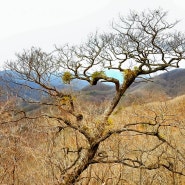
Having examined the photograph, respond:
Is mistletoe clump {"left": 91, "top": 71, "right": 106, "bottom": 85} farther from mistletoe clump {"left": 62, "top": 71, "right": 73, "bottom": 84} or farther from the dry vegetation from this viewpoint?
the dry vegetation

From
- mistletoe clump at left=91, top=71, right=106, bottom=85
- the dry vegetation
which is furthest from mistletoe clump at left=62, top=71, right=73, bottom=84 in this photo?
the dry vegetation

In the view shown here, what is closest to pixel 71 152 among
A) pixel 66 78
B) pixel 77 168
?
pixel 66 78

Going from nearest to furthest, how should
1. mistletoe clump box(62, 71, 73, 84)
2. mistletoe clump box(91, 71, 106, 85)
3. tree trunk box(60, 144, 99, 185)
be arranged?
tree trunk box(60, 144, 99, 185), mistletoe clump box(91, 71, 106, 85), mistletoe clump box(62, 71, 73, 84)

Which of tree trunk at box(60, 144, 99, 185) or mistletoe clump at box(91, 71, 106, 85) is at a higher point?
mistletoe clump at box(91, 71, 106, 85)

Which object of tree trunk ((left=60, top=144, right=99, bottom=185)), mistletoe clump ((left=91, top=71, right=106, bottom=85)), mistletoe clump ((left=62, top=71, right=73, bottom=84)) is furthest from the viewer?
mistletoe clump ((left=62, top=71, right=73, bottom=84))

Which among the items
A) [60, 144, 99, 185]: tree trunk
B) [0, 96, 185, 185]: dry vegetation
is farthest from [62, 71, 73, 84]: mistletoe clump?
[60, 144, 99, 185]: tree trunk

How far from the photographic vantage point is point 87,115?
891cm

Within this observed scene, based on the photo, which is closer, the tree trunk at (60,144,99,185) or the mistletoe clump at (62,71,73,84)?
the tree trunk at (60,144,99,185)

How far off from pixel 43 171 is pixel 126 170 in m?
3.99

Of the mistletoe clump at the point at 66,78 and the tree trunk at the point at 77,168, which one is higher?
the mistletoe clump at the point at 66,78

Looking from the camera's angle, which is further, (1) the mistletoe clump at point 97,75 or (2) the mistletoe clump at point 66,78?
(2) the mistletoe clump at point 66,78

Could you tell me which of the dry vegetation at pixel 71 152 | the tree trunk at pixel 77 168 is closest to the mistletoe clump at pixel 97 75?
the dry vegetation at pixel 71 152

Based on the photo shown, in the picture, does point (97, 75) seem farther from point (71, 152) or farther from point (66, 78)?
point (71, 152)

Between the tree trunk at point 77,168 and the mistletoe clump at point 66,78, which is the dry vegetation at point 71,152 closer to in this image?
the tree trunk at point 77,168
